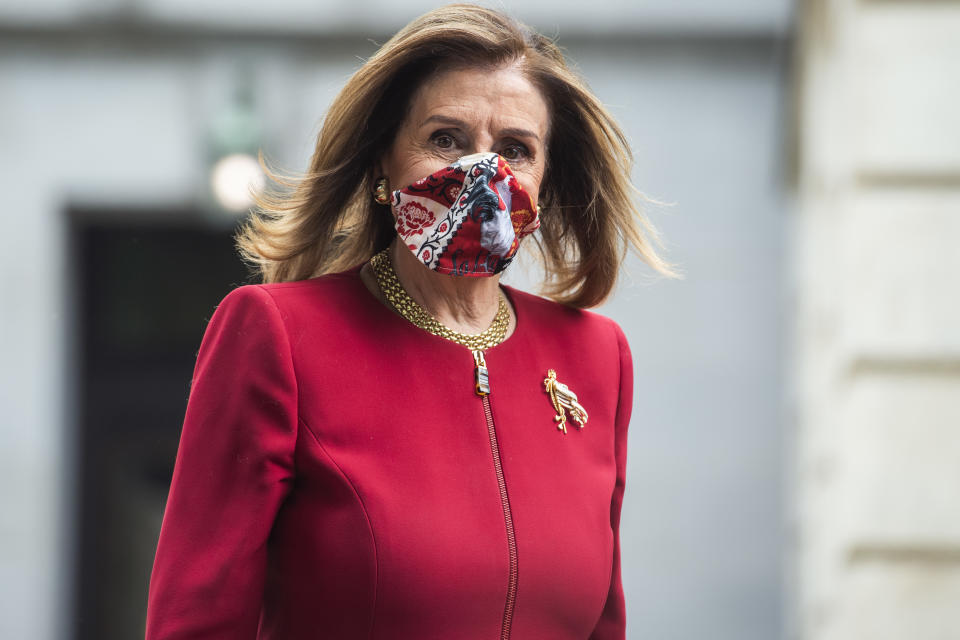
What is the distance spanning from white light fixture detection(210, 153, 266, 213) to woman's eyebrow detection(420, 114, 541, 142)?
2.82 metres

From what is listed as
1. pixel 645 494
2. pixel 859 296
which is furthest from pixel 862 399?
pixel 645 494

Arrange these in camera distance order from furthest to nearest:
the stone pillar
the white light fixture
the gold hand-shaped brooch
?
1. the white light fixture
2. the stone pillar
3. the gold hand-shaped brooch

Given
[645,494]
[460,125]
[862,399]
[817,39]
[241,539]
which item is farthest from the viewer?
[645,494]

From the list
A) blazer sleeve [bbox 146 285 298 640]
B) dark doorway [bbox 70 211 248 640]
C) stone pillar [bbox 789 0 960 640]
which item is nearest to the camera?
blazer sleeve [bbox 146 285 298 640]

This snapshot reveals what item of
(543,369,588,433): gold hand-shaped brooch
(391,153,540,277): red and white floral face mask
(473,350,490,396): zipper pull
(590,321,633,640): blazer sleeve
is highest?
(391,153,540,277): red and white floral face mask

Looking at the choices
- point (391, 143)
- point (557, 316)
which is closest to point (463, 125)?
point (391, 143)

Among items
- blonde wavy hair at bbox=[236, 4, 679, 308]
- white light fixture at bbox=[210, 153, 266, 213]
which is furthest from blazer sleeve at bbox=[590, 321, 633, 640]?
white light fixture at bbox=[210, 153, 266, 213]

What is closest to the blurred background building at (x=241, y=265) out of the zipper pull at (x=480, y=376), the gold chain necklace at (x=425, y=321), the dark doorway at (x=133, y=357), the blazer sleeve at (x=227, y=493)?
the dark doorway at (x=133, y=357)

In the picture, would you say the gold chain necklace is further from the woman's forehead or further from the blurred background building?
the blurred background building

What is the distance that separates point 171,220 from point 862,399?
9.62 feet

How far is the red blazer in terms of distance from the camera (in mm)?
1909

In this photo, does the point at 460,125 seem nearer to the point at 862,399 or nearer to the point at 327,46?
the point at 862,399

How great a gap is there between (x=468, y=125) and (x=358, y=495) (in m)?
0.63

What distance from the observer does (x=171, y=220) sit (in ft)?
17.7
